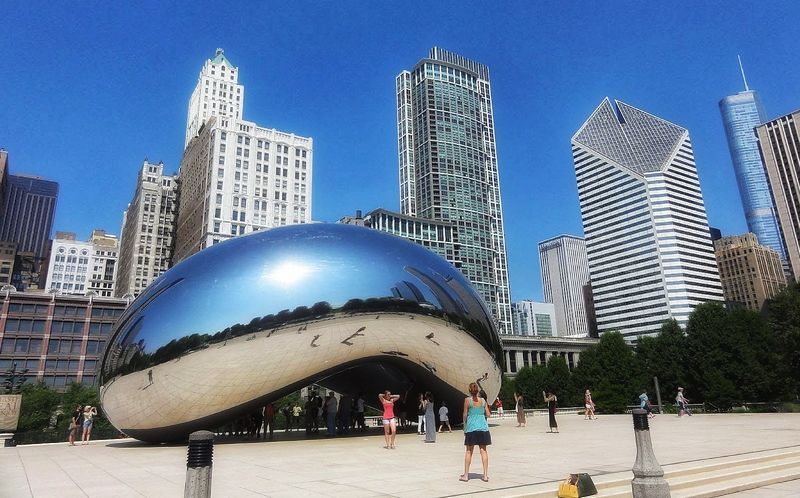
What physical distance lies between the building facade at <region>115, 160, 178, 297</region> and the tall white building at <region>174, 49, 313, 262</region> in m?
12.5

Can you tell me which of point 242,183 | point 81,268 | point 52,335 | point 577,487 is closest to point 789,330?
point 577,487

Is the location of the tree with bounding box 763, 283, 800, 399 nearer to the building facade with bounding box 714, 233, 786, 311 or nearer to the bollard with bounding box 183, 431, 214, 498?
the bollard with bounding box 183, 431, 214, 498

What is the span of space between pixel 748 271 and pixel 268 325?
718ft

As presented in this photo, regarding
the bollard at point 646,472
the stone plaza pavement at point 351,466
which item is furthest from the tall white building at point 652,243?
the bollard at point 646,472

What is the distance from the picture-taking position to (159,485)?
344 inches

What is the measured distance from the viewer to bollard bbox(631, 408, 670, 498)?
749cm

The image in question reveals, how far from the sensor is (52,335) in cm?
9106

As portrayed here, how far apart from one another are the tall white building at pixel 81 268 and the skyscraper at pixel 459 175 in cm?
10126

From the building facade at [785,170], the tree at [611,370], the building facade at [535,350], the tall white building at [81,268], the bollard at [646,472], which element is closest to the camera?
the bollard at [646,472]

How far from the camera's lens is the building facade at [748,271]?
600 ft

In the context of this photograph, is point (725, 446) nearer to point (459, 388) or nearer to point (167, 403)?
point (459, 388)

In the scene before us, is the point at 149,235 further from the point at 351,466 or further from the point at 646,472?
the point at 646,472

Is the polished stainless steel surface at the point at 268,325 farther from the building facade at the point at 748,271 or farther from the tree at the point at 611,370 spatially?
the building facade at the point at 748,271

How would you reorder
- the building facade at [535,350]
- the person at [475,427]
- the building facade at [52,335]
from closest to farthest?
the person at [475,427] → the building facade at [52,335] → the building facade at [535,350]
